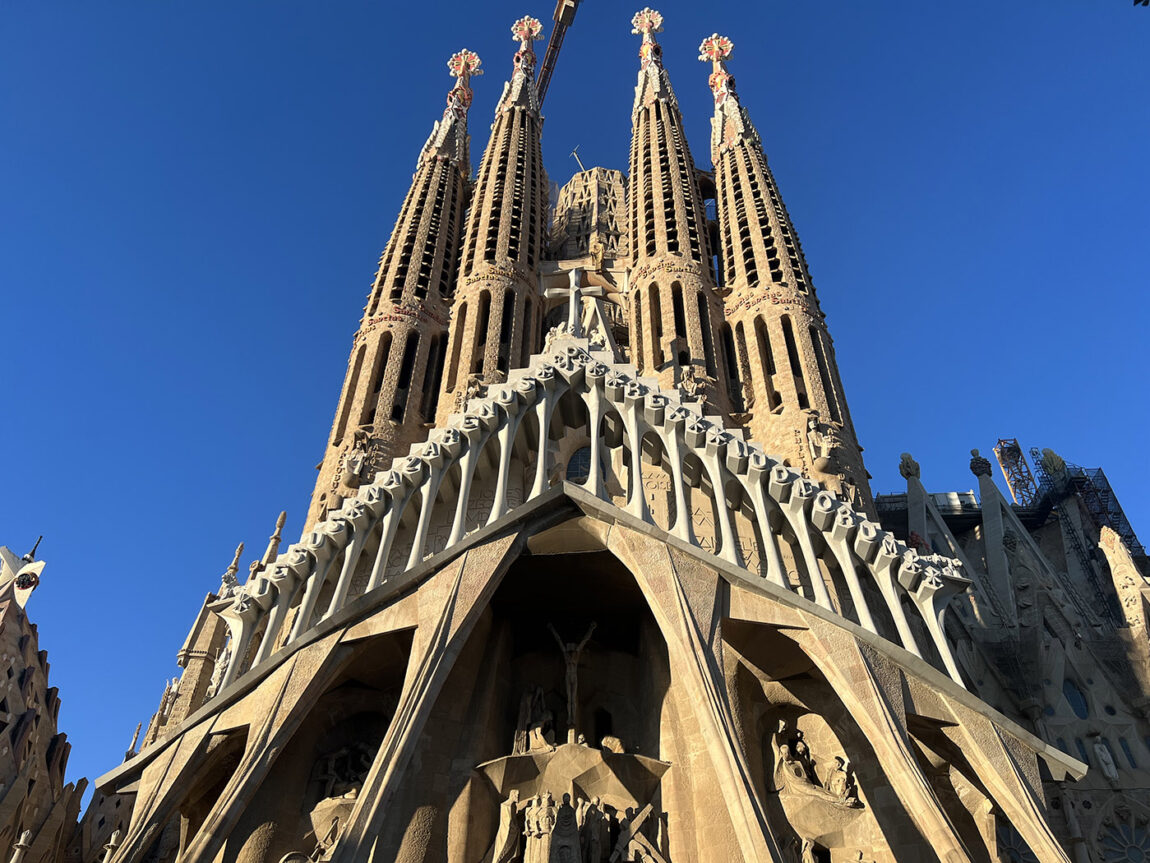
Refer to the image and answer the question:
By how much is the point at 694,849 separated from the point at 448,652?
4.07m

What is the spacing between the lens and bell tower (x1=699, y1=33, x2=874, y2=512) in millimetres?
17547

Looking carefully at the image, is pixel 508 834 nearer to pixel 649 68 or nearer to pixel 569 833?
pixel 569 833

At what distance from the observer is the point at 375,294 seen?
22.7 metres

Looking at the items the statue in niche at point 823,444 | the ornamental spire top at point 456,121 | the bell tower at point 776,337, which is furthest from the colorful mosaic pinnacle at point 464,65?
the statue in niche at point 823,444

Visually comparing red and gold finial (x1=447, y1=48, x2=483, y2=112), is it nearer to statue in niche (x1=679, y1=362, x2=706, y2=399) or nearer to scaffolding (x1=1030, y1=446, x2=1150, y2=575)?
statue in niche (x1=679, y1=362, x2=706, y2=399)

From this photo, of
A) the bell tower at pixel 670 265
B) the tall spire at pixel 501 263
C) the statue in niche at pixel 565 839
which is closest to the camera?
the statue in niche at pixel 565 839

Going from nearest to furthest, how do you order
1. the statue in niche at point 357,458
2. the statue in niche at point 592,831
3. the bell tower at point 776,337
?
the statue in niche at point 592,831 → the statue in niche at point 357,458 → the bell tower at point 776,337

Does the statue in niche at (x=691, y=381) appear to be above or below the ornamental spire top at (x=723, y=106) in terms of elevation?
below

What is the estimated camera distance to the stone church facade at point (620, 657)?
11547 mm

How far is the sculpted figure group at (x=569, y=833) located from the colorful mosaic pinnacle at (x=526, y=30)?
30.1 meters

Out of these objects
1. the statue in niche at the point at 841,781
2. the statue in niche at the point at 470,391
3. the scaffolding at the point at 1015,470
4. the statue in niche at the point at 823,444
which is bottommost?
the statue in niche at the point at 841,781

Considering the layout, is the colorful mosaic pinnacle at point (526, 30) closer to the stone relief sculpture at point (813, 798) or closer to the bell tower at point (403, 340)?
the bell tower at point (403, 340)

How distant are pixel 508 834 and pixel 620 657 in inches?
145

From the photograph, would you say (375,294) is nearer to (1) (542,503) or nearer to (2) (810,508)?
(1) (542,503)
